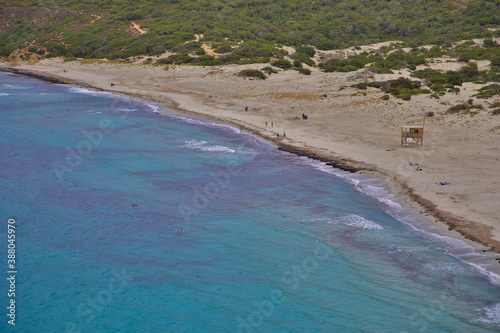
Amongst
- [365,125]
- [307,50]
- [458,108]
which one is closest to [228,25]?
[307,50]

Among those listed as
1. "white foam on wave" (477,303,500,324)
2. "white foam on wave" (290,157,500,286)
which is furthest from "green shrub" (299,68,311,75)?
"white foam on wave" (477,303,500,324)

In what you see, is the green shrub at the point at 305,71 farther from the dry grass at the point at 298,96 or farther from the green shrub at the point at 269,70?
the dry grass at the point at 298,96

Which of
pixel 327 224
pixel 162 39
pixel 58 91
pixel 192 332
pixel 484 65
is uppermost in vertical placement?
pixel 162 39

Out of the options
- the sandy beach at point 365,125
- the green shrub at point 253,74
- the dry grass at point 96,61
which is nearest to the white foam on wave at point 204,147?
the sandy beach at point 365,125

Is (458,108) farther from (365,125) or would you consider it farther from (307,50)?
(307,50)

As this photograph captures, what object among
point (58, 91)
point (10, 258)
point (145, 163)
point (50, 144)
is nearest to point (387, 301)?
point (10, 258)

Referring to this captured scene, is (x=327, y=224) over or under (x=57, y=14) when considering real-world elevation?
under

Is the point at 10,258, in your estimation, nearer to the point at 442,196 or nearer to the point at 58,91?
the point at 442,196

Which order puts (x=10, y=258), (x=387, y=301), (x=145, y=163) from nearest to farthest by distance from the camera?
(x=387, y=301)
(x=10, y=258)
(x=145, y=163)
